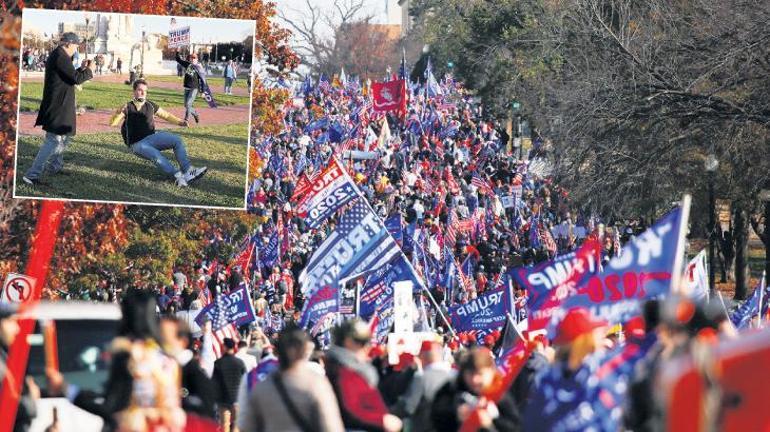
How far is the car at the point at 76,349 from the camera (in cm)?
1207

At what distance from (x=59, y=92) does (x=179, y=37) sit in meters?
2.05

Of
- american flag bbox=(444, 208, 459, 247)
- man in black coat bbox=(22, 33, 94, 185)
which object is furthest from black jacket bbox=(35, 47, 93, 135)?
american flag bbox=(444, 208, 459, 247)

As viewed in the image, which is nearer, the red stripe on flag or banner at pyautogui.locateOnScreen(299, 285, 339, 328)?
the red stripe on flag

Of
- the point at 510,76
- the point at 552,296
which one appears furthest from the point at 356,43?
the point at 552,296

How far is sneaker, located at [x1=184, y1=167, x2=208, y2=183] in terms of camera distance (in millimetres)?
30016

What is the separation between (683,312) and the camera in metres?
10.4

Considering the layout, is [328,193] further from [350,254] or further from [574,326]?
[574,326]

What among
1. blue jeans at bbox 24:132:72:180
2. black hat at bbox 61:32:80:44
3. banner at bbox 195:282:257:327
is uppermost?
black hat at bbox 61:32:80:44

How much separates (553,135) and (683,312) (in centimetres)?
2975

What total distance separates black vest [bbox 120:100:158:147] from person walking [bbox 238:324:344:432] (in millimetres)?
21353

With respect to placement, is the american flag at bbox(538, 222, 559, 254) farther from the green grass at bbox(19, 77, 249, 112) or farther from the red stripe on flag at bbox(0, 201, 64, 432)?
the red stripe on flag at bbox(0, 201, 64, 432)

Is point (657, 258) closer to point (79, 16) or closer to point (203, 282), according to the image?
point (79, 16)

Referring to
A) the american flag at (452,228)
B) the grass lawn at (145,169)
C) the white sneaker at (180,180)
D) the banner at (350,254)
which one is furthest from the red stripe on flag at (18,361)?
the american flag at (452,228)

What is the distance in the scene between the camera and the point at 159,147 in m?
30.2
